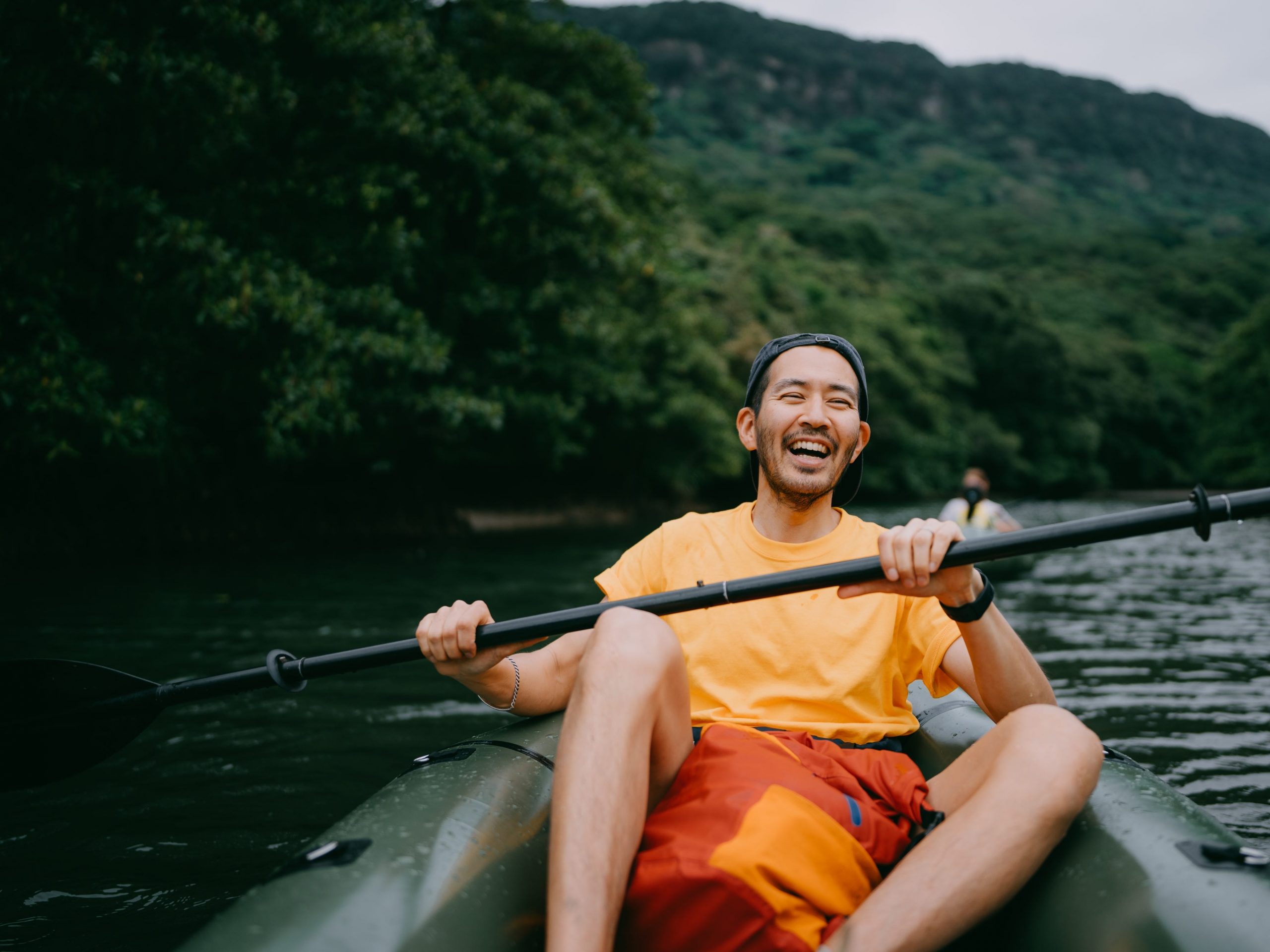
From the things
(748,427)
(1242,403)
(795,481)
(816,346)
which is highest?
(816,346)

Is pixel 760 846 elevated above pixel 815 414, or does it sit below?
below

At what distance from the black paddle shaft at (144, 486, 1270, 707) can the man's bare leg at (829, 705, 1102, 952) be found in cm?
39

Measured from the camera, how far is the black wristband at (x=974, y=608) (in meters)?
1.85

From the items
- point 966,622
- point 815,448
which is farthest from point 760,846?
point 815,448

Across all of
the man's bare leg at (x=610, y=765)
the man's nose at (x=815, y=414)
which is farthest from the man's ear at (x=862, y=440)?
the man's bare leg at (x=610, y=765)

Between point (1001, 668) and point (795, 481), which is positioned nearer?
point (1001, 668)

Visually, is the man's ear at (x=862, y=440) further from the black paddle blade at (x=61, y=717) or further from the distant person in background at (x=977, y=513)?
the distant person in background at (x=977, y=513)

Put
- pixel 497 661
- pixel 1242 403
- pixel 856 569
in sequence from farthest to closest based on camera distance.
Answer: pixel 1242 403 < pixel 497 661 < pixel 856 569

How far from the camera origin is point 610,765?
5.09ft

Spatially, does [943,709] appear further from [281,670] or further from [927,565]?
[281,670]

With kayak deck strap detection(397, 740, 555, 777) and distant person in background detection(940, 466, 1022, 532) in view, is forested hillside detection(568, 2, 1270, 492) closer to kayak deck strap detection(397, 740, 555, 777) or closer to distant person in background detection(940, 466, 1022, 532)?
distant person in background detection(940, 466, 1022, 532)

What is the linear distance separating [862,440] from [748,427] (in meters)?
0.32

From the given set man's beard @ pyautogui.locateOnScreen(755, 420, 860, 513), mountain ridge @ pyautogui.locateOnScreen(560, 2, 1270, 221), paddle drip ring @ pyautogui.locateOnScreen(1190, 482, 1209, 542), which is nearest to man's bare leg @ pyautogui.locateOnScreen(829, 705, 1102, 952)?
paddle drip ring @ pyautogui.locateOnScreen(1190, 482, 1209, 542)

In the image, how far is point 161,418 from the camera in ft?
27.8
